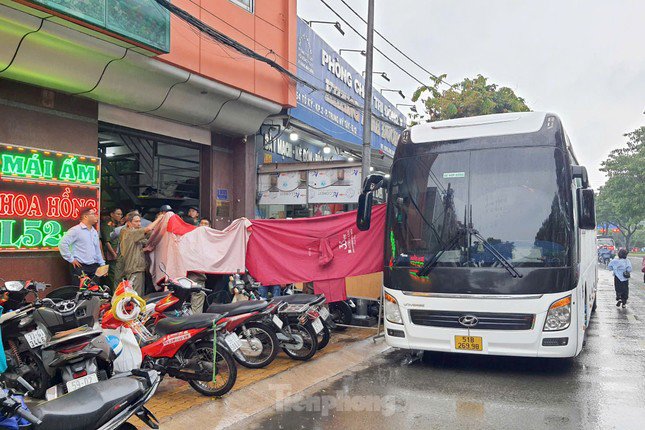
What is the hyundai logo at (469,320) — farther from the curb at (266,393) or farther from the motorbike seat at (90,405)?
the motorbike seat at (90,405)

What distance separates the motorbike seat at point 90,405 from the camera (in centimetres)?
287

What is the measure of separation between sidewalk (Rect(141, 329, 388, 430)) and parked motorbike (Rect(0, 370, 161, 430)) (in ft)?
5.52

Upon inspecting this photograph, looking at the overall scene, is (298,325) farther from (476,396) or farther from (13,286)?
(13,286)

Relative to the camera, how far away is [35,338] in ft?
17.5

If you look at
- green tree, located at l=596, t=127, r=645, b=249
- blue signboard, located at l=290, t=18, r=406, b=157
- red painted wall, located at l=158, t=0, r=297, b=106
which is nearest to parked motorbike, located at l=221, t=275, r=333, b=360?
red painted wall, located at l=158, t=0, r=297, b=106

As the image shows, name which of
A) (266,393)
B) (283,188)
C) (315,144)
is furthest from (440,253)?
(315,144)

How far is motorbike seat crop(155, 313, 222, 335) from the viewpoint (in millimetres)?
5578

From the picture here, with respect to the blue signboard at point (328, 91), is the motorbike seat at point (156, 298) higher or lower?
lower

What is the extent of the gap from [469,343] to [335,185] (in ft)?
20.0

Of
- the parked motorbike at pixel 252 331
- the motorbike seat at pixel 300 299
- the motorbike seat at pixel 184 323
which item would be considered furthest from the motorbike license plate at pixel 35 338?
the motorbike seat at pixel 300 299

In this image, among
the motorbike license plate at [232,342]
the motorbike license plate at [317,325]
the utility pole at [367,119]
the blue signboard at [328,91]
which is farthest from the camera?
the blue signboard at [328,91]

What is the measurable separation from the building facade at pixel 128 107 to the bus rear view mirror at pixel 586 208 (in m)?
6.99

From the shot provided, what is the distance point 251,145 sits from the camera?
1365 cm

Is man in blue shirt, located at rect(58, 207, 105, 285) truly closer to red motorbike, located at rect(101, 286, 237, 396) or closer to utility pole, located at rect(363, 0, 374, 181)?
red motorbike, located at rect(101, 286, 237, 396)
